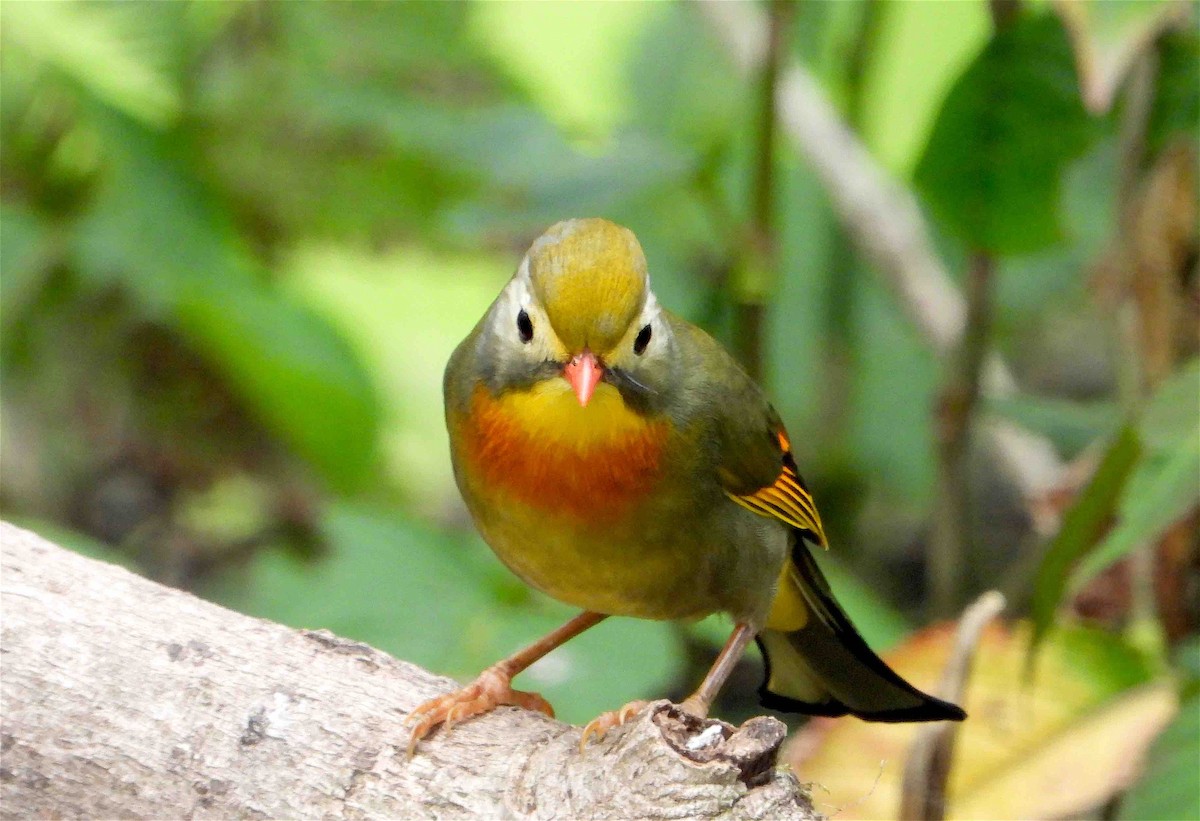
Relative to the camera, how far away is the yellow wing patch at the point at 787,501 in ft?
10.1

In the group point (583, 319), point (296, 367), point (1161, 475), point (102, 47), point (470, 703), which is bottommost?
point (470, 703)

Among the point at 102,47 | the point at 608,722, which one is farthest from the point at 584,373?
the point at 102,47

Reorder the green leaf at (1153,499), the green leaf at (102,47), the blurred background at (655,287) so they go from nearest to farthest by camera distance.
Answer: the green leaf at (1153,499)
the blurred background at (655,287)
the green leaf at (102,47)

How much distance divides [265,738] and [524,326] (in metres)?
0.88

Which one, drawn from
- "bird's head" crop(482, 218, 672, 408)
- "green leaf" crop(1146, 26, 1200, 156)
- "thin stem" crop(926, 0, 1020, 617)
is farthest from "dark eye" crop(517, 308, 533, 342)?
→ "green leaf" crop(1146, 26, 1200, 156)

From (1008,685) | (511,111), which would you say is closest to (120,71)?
(511,111)

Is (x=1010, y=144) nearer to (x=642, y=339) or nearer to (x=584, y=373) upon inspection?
(x=642, y=339)

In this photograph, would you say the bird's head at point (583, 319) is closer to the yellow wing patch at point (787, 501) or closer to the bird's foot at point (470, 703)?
the yellow wing patch at point (787, 501)

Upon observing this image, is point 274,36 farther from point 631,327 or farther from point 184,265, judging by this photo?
point 631,327

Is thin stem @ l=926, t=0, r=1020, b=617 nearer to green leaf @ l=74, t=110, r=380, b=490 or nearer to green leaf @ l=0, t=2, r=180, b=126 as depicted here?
green leaf @ l=74, t=110, r=380, b=490

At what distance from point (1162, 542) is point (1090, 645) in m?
0.35

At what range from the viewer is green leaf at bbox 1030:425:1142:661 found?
3.47 meters

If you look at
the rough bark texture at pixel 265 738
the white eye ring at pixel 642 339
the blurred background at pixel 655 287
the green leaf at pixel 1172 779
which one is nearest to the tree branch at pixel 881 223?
the blurred background at pixel 655 287

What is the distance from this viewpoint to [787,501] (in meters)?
3.19
